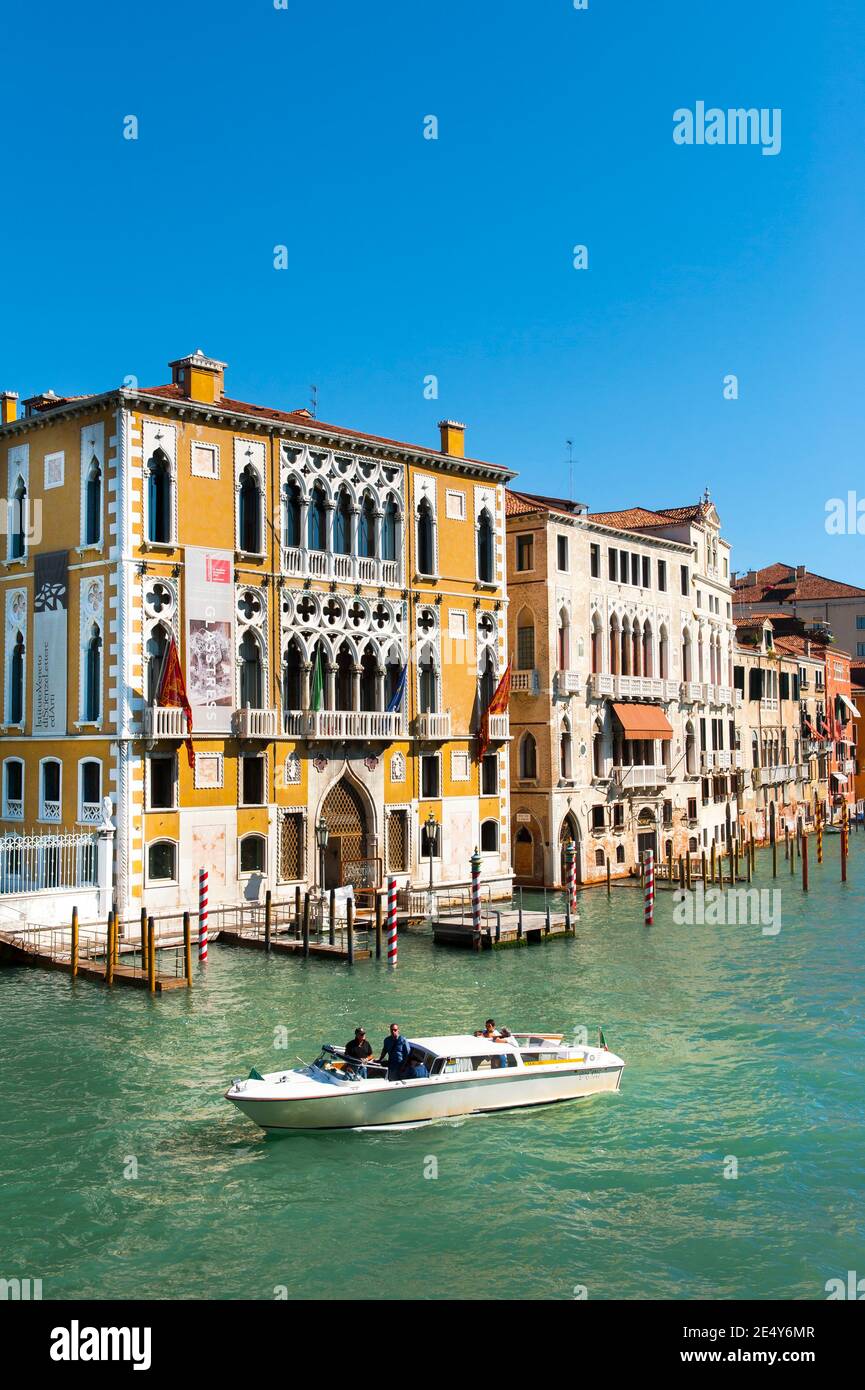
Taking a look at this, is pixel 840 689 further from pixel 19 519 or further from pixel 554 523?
pixel 19 519

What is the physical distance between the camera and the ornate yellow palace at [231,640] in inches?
970

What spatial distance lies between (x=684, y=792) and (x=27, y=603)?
22629 millimetres

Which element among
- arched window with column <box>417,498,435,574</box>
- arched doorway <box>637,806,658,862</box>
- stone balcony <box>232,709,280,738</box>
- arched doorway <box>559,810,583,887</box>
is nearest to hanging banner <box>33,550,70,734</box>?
stone balcony <box>232,709,280,738</box>

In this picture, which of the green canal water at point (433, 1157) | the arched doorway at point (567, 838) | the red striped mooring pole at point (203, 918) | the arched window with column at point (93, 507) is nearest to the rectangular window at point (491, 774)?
the arched doorway at point (567, 838)

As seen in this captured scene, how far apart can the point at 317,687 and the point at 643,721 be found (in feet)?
45.4

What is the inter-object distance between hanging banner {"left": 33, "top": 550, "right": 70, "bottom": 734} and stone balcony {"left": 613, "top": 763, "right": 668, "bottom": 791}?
17.2m

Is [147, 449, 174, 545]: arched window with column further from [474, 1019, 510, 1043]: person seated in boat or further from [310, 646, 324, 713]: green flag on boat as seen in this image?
[474, 1019, 510, 1043]: person seated in boat

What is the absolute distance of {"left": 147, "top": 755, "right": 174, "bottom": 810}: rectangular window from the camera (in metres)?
24.7

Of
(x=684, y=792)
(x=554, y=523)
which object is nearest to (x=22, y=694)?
(x=554, y=523)

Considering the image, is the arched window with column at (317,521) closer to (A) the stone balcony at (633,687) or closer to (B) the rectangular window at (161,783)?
(B) the rectangular window at (161,783)

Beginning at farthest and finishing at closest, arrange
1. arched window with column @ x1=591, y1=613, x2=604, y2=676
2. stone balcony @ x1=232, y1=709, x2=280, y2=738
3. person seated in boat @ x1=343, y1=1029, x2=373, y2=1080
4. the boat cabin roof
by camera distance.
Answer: arched window with column @ x1=591, y1=613, x2=604, y2=676 < stone balcony @ x1=232, y1=709, x2=280, y2=738 < the boat cabin roof < person seated in boat @ x1=343, y1=1029, x2=373, y2=1080

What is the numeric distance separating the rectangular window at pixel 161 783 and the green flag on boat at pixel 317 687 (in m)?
3.72

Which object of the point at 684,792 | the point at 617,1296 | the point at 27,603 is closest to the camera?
the point at 617,1296

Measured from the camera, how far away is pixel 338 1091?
14234 mm
